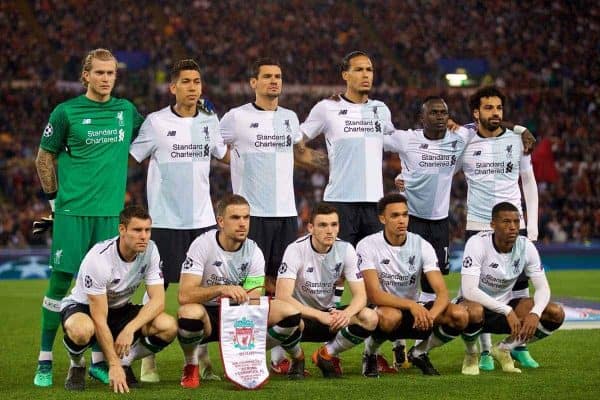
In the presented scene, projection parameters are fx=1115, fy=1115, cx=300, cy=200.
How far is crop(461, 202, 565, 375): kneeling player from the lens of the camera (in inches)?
325

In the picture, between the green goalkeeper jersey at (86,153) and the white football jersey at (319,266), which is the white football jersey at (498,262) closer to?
the white football jersey at (319,266)

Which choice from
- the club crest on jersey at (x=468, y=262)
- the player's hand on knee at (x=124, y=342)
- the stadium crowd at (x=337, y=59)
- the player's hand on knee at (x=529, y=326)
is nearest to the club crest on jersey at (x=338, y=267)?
the club crest on jersey at (x=468, y=262)

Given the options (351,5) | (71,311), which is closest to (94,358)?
(71,311)

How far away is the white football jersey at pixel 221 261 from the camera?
25.8ft

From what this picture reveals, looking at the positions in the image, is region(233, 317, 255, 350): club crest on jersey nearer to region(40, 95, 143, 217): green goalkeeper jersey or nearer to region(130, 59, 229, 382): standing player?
region(130, 59, 229, 382): standing player

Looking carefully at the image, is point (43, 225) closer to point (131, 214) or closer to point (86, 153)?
point (86, 153)

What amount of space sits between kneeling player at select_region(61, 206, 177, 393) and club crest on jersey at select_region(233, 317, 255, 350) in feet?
1.37

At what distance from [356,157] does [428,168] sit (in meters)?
0.65

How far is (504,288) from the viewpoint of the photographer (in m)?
8.58

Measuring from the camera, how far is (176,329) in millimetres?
7598

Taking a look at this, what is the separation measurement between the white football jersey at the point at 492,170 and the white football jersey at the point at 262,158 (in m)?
1.52

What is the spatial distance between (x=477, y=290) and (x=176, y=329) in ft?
7.52

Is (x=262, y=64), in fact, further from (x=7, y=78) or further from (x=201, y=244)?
(x=7, y=78)

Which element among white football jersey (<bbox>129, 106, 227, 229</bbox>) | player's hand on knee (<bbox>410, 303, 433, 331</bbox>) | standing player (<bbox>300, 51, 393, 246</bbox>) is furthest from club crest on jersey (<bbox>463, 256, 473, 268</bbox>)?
white football jersey (<bbox>129, 106, 227, 229</bbox>)
